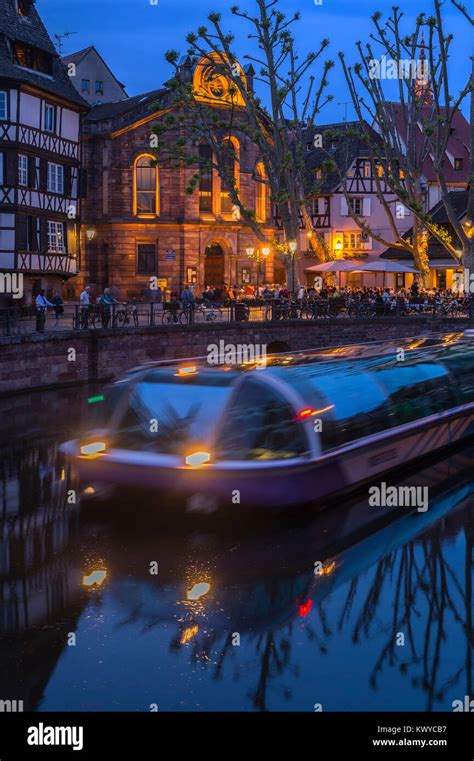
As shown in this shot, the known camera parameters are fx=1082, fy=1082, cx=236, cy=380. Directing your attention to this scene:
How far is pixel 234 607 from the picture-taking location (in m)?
10.3

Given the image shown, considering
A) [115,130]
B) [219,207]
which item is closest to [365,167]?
[219,207]

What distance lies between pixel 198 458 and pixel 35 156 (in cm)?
2949

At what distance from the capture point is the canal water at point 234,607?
27.9ft

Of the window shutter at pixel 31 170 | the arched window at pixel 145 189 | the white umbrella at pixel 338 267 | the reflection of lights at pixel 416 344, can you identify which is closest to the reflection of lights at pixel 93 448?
the reflection of lights at pixel 416 344

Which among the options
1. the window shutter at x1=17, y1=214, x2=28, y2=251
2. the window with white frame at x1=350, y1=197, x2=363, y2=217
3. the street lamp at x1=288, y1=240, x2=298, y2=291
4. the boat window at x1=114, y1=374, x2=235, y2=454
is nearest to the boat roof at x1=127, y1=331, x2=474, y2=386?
the boat window at x1=114, y1=374, x2=235, y2=454

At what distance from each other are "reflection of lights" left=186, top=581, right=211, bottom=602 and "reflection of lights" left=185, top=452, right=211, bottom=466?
83.8 inches

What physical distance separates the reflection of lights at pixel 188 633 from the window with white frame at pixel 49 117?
1341 inches

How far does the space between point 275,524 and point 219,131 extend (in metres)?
44.6

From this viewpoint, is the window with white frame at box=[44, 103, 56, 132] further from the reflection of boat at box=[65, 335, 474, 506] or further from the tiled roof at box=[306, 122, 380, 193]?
the reflection of boat at box=[65, 335, 474, 506]

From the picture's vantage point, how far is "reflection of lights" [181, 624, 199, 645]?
9.48 m

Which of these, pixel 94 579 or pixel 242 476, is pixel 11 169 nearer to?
pixel 242 476

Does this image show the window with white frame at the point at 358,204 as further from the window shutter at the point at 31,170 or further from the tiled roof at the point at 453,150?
the window shutter at the point at 31,170
